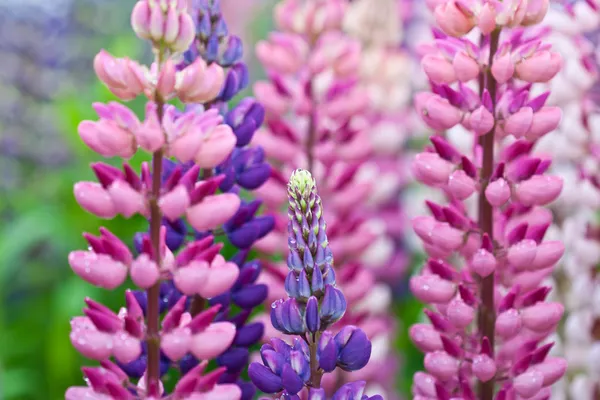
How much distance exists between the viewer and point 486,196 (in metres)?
0.48

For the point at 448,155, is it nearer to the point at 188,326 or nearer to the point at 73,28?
the point at 188,326

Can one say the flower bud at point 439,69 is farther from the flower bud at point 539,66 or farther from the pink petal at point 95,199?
the pink petal at point 95,199

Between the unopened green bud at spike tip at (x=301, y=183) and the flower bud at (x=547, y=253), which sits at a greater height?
the unopened green bud at spike tip at (x=301, y=183)

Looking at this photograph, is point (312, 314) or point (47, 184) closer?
point (312, 314)

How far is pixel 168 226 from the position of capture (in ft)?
1.64

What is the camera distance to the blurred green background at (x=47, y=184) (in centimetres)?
94

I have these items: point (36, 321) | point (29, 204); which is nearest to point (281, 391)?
point (36, 321)

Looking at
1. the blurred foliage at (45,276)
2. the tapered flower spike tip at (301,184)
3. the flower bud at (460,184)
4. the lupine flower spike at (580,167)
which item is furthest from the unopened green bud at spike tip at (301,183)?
the blurred foliage at (45,276)

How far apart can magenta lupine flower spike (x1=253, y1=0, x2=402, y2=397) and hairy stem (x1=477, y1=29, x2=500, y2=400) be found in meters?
0.14

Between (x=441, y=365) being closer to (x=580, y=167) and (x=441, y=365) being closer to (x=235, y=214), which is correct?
(x=235, y=214)

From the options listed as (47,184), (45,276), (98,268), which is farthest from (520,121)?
(47,184)

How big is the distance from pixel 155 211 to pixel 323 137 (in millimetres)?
283

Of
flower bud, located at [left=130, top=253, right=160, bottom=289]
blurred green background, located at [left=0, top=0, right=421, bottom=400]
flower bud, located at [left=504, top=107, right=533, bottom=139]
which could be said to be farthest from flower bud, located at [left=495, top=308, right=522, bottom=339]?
blurred green background, located at [left=0, top=0, right=421, bottom=400]

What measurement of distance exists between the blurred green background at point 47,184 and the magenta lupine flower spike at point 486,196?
1.43 feet
